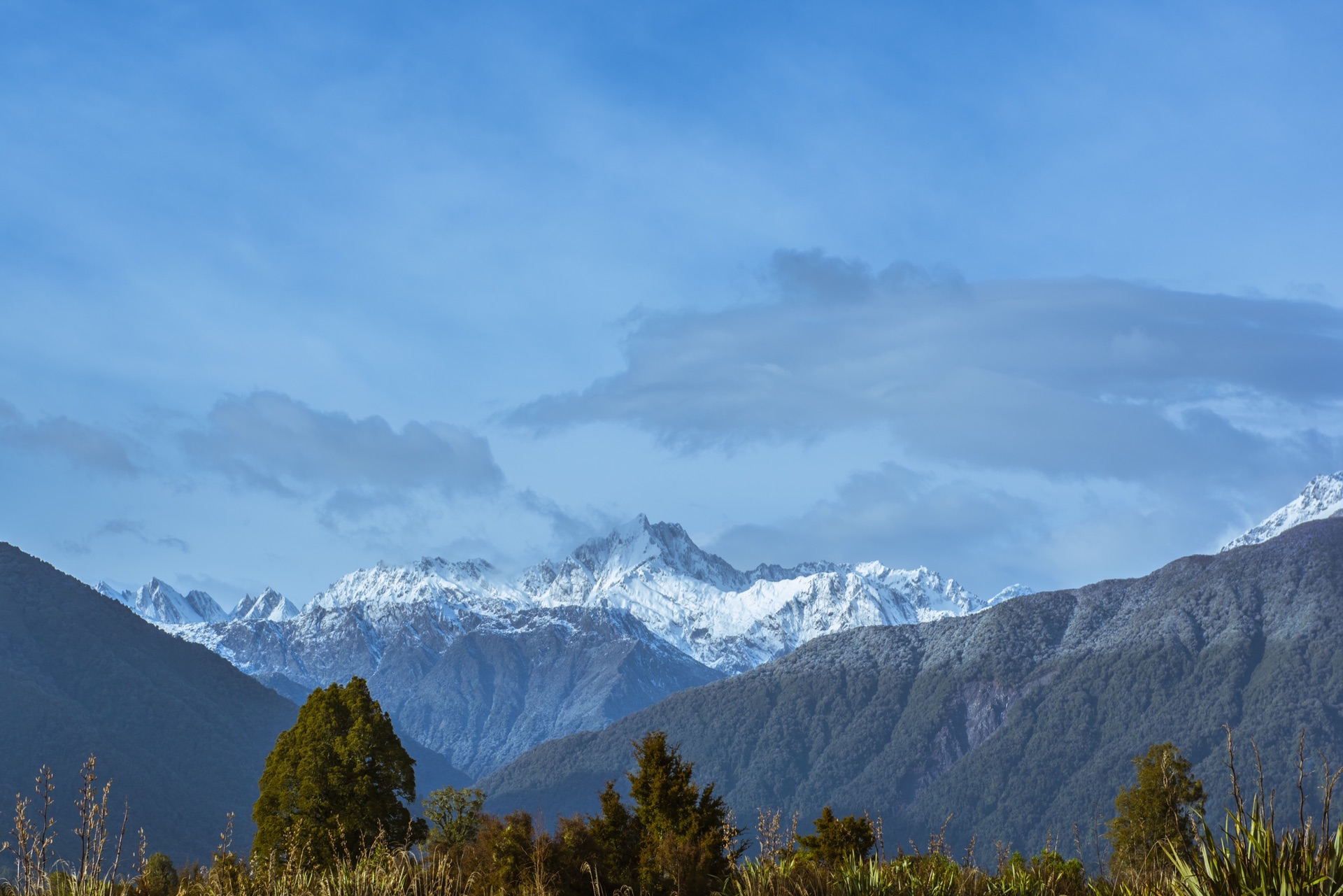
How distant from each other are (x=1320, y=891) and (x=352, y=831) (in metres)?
48.3

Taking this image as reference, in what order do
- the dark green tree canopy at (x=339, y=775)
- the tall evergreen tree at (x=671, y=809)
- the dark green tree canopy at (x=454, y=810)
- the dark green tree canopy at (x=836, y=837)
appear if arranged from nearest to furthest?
the tall evergreen tree at (x=671, y=809) → the dark green tree canopy at (x=339, y=775) → the dark green tree canopy at (x=836, y=837) → the dark green tree canopy at (x=454, y=810)

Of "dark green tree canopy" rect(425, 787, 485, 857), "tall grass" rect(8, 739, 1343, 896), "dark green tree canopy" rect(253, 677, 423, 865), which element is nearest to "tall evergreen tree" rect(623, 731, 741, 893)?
"dark green tree canopy" rect(253, 677, 423, 865)

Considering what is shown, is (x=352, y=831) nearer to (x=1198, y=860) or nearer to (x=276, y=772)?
(x=276, y=772)

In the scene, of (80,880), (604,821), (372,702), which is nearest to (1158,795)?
(604,821)

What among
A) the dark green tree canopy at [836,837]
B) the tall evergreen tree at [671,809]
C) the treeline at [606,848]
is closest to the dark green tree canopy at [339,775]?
the treeline at [606,848]

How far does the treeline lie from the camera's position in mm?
12930

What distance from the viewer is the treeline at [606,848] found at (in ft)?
42.4

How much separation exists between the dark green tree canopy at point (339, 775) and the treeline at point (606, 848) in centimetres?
9

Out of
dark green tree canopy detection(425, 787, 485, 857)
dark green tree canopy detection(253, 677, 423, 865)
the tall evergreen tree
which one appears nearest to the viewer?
the tall evergreen tree

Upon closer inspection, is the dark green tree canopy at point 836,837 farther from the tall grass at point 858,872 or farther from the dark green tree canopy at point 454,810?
the tall grass at point 858,872

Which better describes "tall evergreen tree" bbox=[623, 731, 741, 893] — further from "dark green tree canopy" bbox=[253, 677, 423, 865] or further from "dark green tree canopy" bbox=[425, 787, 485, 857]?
"dark green tree canopy" bbox=[425, 787, 485, 857]

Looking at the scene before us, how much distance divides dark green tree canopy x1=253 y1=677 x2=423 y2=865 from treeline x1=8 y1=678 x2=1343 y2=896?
Result: 0.28 feet

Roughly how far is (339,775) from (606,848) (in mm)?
17599

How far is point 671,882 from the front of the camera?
35.2 m
